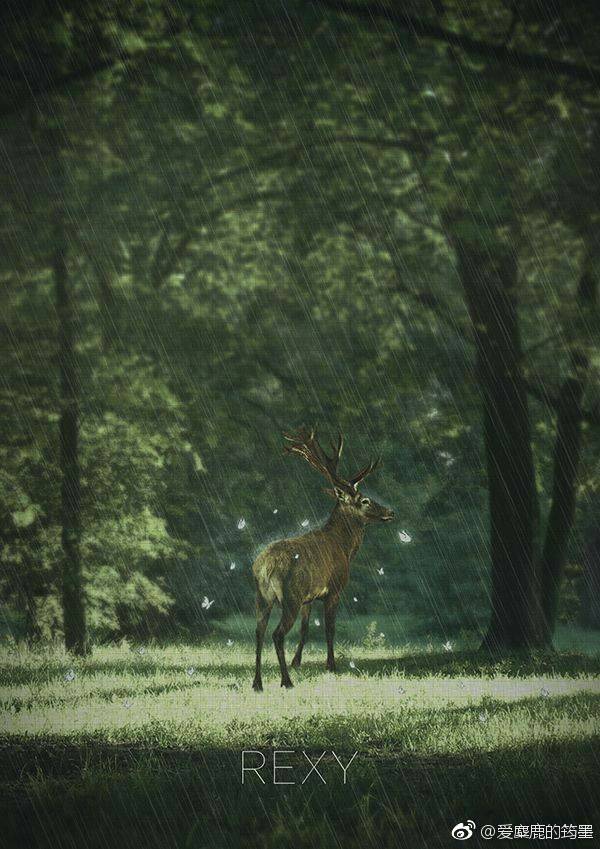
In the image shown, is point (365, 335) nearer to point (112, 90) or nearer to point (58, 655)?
point (112, 90)

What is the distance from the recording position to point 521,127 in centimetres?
1439

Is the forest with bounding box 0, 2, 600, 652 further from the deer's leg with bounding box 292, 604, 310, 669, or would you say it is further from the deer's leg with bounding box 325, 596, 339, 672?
the deer's leg with bounding box 292, 604, 310, 669

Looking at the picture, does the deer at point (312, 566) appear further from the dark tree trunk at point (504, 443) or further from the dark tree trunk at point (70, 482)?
the dark tree trunk at point (70, 482)

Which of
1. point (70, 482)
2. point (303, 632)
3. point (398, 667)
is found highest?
point (303, 632)

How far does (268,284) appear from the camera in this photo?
16.5 meters

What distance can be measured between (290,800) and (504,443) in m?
7.81

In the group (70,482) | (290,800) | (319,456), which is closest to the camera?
(290,800)

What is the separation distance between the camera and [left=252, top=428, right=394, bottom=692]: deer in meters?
10.6

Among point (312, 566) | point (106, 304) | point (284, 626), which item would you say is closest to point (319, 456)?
point (312, 566)

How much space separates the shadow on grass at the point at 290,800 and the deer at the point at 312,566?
5.87 ft

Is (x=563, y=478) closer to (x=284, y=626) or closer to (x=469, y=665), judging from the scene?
(x=469, y=665)

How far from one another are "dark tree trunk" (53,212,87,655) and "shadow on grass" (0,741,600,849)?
21.3 feet

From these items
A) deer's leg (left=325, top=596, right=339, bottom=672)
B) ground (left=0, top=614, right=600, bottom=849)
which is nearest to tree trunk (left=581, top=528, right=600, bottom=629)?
ground (left=0, top=614, right=600, bottom=849)

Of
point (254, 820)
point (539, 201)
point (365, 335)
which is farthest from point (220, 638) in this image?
point (254, 820)
